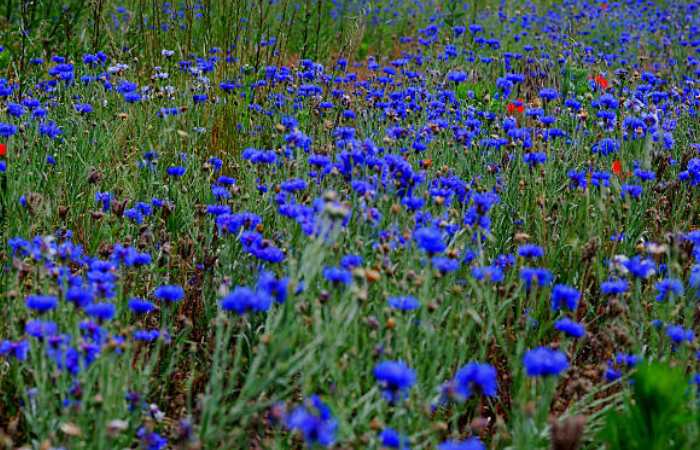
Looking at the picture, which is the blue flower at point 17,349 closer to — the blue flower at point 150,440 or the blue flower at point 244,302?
the blue flower at point 150,440

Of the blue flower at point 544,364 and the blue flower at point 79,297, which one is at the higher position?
the blue flower at point 544,364

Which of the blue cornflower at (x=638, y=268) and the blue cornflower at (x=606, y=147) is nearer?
the blue cornflower at (x=638, y=268)

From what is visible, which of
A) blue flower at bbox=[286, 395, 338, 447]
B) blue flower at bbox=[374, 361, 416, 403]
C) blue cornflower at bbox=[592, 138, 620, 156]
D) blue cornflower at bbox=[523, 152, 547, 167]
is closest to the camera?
blue flower at bbox=[286, 395, 338, 447]

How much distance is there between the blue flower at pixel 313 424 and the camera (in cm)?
145

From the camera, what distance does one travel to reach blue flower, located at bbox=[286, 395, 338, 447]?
4.75 ft

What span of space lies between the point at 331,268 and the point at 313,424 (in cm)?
63

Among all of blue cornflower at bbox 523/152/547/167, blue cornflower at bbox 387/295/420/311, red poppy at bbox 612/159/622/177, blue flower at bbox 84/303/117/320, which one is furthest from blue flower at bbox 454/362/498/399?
red poppy at bbox 612/159/622/177

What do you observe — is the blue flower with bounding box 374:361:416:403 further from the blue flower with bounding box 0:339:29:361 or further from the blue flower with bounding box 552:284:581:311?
the blue flower with bounding box 0:339:29:361

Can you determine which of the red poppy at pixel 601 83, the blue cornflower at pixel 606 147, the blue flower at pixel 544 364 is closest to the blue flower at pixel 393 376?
the blue flower at pixel 544 364

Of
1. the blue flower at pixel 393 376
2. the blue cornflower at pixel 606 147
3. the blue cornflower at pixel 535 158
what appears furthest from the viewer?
the blue cornflower at pixel 606 147

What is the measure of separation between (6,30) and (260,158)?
2.99m

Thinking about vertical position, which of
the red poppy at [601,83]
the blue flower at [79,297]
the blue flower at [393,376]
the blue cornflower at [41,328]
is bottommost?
the blue cornflower at [41,328]

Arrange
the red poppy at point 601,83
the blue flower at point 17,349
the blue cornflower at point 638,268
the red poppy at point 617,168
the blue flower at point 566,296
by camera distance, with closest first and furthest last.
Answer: the blue flower at point 17,349, the blue flower at point 566,296, the blue cornflower at point 638,268, the red poppy at point 617,168, the red poppy at point 601,83

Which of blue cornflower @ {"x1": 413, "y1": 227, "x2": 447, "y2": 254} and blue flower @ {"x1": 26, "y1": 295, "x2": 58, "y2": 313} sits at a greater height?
blue cornflower @ {"x1": 413, "y1": 227, "x2": 447, "y2": 254}
